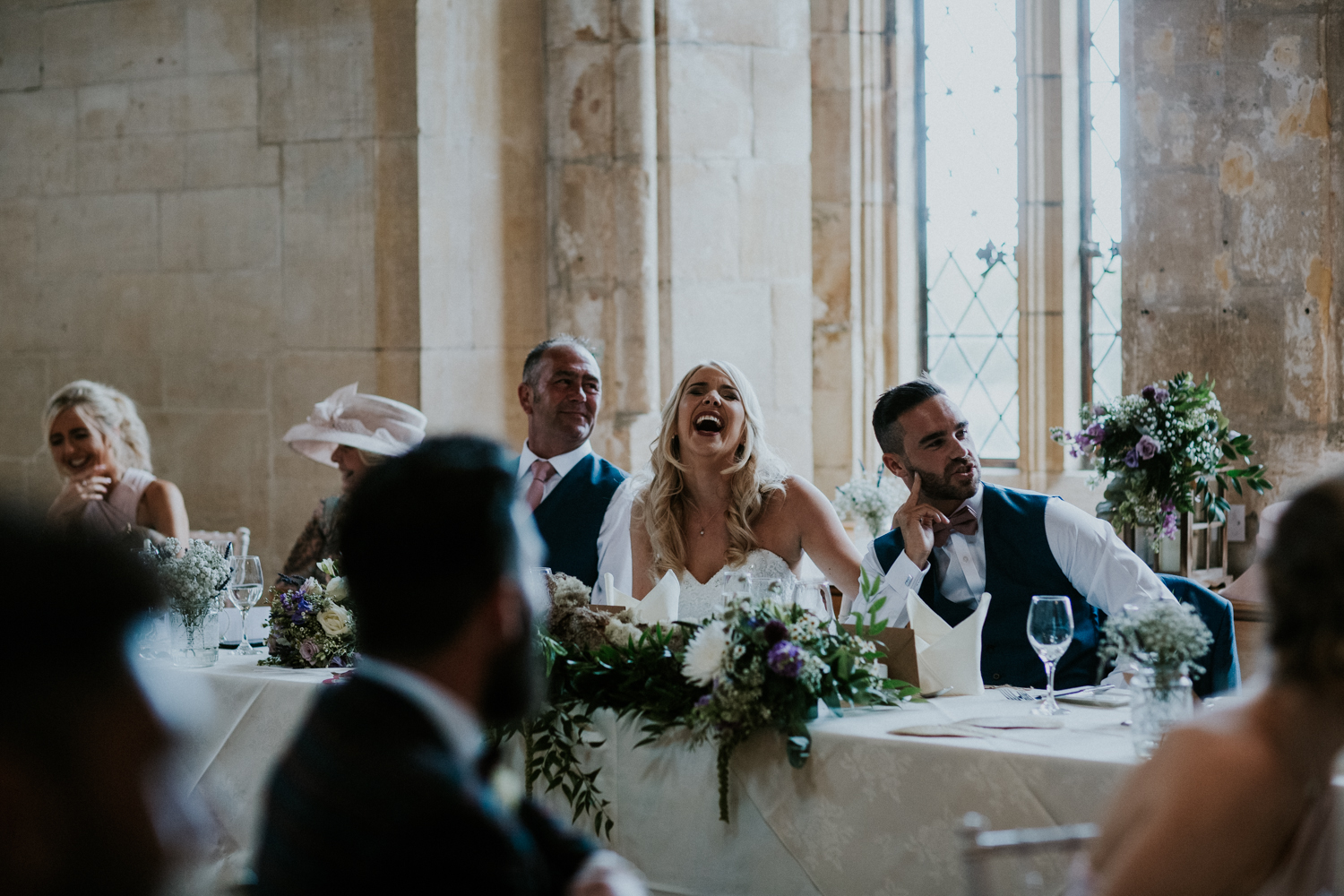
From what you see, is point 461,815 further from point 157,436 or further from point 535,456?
point 157,436

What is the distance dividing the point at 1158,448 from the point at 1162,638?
243cm

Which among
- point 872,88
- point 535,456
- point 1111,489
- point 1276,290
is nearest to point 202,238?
point 535,456

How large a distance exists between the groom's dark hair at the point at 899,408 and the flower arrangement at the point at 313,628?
1.42 metres

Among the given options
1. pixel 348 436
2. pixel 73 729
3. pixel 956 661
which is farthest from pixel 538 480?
pixel 73 729

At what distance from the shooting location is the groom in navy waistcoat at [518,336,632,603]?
4418mm

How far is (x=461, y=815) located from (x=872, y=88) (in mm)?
5636

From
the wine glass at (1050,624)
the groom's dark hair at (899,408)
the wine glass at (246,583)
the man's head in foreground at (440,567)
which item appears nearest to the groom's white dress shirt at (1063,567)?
the groom's dark hair at (899,408)

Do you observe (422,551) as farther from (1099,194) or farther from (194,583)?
(1099,194)

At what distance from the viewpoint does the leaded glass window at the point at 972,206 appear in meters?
6.32

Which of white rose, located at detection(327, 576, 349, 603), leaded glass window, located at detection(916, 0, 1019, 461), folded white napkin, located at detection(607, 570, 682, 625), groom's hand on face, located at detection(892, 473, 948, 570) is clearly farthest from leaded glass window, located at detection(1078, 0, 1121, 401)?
white rose, located at detection(327, 576, 349, 603)

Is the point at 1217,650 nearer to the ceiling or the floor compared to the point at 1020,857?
nearer to the ceiling

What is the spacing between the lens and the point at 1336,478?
60.8 inches

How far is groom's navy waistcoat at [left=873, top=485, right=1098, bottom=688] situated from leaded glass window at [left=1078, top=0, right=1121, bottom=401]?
2.70 m

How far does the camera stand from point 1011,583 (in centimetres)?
363
